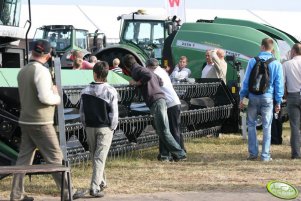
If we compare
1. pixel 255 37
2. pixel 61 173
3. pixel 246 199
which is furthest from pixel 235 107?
pixel 61 173

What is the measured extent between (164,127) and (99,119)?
2935mm

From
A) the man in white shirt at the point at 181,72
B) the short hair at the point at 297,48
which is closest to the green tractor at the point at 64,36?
the man in white shirt at the point at 181,72

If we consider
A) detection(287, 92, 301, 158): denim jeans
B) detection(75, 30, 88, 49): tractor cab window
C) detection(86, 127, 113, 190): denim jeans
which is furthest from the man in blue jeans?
detection(75, 30, 88, 49): tractor cab window

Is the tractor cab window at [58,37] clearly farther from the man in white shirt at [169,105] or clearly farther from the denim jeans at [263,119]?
the denim jeans at [263,119]

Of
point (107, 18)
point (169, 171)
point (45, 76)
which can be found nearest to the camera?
point (45, 76)

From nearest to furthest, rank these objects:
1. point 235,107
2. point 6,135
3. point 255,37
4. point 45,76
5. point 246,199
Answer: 1. point 45,76
2. point 246,199
3. point 6,135
4. point 235,107
5. point 255,37

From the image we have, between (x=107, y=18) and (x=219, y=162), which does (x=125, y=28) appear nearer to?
(x=219, y=162)

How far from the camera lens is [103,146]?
8148 mm

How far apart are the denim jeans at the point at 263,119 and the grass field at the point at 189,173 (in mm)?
198

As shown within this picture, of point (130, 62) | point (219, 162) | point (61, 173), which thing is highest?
point (130, 62)

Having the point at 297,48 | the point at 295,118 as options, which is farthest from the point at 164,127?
the point at 297,48

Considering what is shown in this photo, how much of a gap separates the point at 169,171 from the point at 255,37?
719 cm

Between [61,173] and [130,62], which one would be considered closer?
[61,173]

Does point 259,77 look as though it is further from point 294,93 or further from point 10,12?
point 10,12
